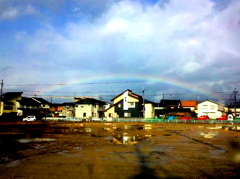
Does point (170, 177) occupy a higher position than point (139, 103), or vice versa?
point (139, 103)

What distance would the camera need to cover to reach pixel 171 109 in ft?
216

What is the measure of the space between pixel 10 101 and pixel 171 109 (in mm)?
46655

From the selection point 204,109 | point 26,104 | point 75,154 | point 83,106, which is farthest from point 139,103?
point 75,154

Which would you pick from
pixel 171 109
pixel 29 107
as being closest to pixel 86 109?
pixel 29 107

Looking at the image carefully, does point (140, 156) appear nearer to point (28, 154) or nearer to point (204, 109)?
point (28, 154)

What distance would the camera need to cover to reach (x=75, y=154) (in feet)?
34.8

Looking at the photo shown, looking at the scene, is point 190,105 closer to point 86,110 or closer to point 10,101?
point 86,110

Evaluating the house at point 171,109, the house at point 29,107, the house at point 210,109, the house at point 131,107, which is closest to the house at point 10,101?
the house at point 29,107

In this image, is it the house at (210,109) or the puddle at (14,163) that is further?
the house at (210,109)

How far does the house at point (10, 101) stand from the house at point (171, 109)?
1670 inches

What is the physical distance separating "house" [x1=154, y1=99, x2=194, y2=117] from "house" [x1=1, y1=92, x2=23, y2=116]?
42412mm

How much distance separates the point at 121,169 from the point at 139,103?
1950 inches

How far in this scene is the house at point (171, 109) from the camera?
62.8m

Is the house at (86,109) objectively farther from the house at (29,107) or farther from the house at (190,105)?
the house at (190,105)
